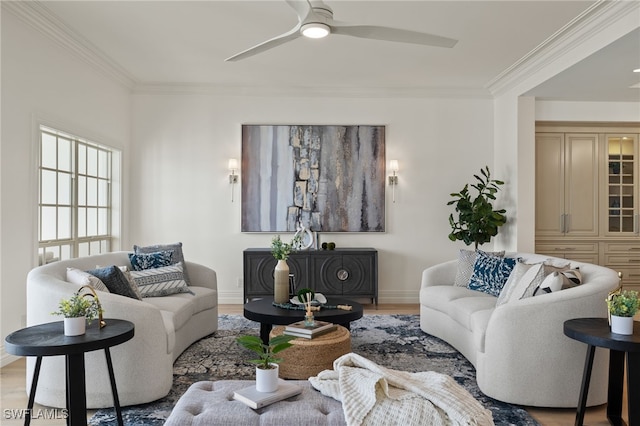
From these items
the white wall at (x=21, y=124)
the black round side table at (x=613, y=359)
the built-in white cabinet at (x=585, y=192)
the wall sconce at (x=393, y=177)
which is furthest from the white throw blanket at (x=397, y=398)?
the built-in white cabinet at (x=585, y=192)

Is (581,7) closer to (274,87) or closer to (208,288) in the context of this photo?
(274,87)

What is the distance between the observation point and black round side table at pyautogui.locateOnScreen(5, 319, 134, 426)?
7.08 ft

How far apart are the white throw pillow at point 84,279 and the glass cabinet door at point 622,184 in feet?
20.8

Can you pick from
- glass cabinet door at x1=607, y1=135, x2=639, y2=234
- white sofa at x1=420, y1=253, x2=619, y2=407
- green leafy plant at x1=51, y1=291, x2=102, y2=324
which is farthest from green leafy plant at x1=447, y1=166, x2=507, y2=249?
green leafy plant at x1=51, y1=291, x2=102, y2=324

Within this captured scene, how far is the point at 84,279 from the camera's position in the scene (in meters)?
2.98

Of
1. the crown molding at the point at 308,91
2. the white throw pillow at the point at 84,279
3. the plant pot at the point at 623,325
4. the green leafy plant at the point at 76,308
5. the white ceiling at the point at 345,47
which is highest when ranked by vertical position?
the white ceiling at the point at 345,47

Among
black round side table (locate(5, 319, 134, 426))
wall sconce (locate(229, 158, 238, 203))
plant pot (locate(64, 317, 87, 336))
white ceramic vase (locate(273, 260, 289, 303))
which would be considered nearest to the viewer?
black round side table (locate(5, 319, 134, 426))

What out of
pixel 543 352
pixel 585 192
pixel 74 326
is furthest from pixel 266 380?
pixel 585 192

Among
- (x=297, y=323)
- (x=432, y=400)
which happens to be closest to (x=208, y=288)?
(x=297, y=323)

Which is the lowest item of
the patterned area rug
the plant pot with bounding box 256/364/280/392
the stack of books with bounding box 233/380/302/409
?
the patterned area rug

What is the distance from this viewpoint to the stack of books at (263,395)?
1.91 metres

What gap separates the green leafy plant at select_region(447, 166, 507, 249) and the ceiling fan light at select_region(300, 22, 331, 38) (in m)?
3.34

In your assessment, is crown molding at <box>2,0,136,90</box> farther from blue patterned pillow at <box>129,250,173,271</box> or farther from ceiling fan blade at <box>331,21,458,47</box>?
ceiling fan blade at <box>331,21,458,47</box>

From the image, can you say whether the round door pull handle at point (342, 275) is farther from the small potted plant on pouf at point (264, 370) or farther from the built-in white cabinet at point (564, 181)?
the small potted plant on pouf at point (264, 370)
